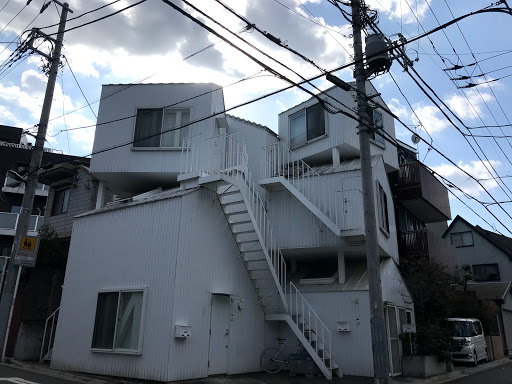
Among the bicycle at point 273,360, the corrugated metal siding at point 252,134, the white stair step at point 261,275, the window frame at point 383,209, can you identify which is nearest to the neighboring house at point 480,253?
the window frame at point 383,209

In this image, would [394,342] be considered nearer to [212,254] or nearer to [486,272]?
[212,254]

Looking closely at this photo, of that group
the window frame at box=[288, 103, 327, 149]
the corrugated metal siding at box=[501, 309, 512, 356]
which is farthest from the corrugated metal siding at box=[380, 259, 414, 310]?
the corrugated metal siding at box=[501, 309, 512, 356]

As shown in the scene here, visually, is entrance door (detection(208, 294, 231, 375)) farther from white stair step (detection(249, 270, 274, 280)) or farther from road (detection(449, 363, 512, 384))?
road (detection(449, 363, 512, 384))

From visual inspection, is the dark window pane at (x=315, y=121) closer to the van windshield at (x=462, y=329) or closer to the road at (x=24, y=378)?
the van windshield at (x=462, y=329)

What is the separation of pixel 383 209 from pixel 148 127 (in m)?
8.89

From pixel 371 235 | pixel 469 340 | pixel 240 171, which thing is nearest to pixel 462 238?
pixel 469 340

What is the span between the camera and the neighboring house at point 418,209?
53.2 feet

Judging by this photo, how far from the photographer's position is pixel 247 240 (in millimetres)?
11961

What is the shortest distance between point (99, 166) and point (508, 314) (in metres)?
24.9

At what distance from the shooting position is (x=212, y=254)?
36.2ft

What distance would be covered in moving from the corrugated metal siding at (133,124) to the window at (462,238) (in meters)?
26.6

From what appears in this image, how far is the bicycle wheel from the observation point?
12.1 metres

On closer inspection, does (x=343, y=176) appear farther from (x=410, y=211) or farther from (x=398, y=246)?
(x=410, y=211)

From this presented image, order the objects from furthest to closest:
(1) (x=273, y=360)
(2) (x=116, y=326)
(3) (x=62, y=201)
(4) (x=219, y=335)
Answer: (3) (x=62, y=201) → (1) (x=273, y=360) → (4) (x=219, y=335) → (2) (x=116, y=326)
